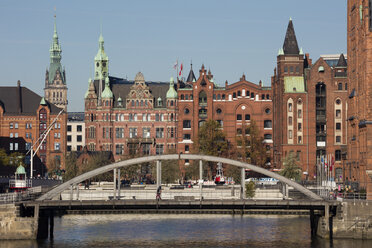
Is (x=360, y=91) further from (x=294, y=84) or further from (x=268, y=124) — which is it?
(x=268, y=124)

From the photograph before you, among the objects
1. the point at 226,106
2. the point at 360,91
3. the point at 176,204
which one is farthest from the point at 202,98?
the point at 176,204

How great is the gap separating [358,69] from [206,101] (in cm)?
8097

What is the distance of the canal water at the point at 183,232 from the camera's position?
8800 centimetres

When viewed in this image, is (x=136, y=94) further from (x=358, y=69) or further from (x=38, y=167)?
(x=358, y=69)

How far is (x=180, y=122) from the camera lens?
186750 millimetres

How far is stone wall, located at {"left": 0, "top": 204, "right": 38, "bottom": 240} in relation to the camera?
86375mm

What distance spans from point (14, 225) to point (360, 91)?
43615 mm

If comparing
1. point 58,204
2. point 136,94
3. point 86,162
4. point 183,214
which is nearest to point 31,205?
point 58,204

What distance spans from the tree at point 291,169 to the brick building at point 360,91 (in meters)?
51.9

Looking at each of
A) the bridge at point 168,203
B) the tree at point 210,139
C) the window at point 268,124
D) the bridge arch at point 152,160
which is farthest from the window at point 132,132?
the bridge arch at point 152,160

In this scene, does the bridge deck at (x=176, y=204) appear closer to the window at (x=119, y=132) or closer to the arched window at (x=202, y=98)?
the arched window at (x=202, y=98)

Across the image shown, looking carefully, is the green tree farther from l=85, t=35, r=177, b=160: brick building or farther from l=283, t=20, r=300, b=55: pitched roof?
l=283, t=20, r=300, b=55: pitched roof

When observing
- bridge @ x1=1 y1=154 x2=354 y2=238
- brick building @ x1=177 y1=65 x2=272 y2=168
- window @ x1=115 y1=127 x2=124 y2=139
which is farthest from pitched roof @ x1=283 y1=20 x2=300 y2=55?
bridge @ x1=1 y1=154 x2=354 y2=238

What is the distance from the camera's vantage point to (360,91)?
105 meters
